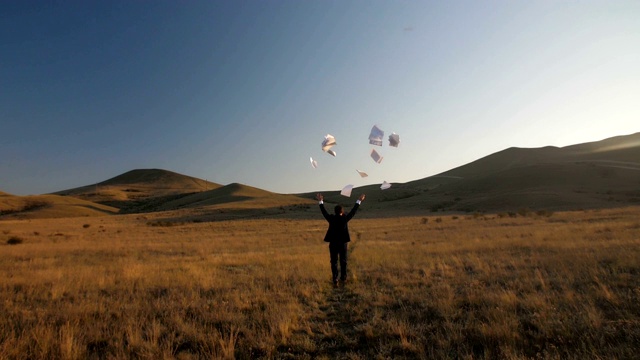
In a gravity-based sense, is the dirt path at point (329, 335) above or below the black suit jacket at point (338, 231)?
below

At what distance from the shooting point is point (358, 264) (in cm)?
1440

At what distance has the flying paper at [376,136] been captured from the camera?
11.6m

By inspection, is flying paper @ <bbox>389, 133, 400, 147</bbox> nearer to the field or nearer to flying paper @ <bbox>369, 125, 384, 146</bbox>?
flying paper @ <bbox>369, 125, 384, 146</bbox>

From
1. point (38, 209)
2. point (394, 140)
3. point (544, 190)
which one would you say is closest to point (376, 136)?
point (394, 140)

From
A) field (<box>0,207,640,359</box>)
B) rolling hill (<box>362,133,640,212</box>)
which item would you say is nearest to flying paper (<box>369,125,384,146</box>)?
field (<box>0,207,640,359</box>)

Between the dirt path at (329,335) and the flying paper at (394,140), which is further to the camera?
the flying paper at (394,140)

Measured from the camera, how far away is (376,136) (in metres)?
A: 11.7

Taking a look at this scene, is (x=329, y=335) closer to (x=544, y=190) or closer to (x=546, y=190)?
(x=544, y=190)

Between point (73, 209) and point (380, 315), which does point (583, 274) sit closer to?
point (380, 315)

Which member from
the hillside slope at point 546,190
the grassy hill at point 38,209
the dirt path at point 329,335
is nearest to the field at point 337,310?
the dirt path at point 329,335

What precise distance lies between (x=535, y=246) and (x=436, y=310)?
11012mm

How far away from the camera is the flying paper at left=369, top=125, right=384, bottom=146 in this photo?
11.6 m

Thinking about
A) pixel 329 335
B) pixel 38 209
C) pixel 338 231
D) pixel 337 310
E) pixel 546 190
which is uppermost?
pixel 38 209

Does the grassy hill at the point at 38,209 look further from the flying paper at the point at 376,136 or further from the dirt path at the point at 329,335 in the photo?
the dirt path at the point at 329,335
